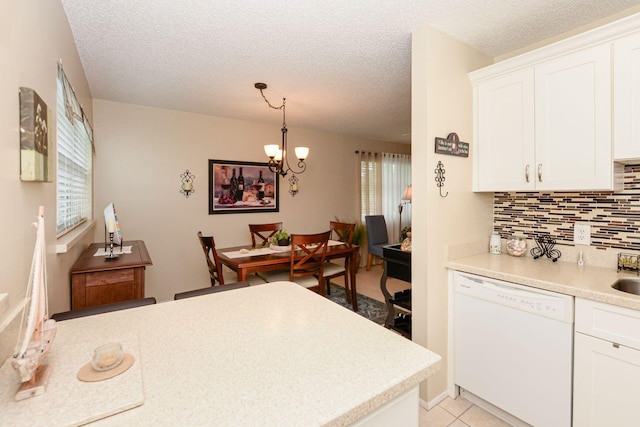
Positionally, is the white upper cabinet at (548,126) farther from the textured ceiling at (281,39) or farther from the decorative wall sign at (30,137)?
the decorative wall sign at (30,137)

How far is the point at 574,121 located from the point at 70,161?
323cm

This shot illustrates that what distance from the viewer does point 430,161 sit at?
6.22 feet

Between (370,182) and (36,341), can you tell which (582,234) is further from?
(370,182)

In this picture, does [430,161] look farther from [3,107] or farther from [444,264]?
[3,107]

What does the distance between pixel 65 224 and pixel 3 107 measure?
134 centimetres

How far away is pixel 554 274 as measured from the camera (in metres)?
1.70

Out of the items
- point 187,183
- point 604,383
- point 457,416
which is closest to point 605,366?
point 604,383

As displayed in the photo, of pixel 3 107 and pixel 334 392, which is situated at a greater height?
Answer: pixel 3 107

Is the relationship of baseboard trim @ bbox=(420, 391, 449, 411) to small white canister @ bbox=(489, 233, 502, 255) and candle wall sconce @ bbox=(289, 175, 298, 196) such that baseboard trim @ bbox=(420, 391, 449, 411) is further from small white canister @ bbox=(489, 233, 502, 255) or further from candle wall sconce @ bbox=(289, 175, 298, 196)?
candle wall sconce @ bbox=(289, 175, 298, 196)

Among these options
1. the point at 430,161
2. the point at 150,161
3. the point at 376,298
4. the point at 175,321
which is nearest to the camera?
the point at 175,321

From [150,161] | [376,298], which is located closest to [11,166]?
[150,161]

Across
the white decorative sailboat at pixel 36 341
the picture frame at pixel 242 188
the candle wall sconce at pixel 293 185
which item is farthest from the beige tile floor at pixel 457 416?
the candle wall sconce at pixel 293 185

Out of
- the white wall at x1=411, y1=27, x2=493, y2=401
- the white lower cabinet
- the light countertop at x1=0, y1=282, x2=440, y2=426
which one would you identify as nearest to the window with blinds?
the light countertop at x1=0, y1=282, x2=440, y2=426

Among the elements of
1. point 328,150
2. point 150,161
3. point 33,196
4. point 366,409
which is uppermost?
point 328,150
